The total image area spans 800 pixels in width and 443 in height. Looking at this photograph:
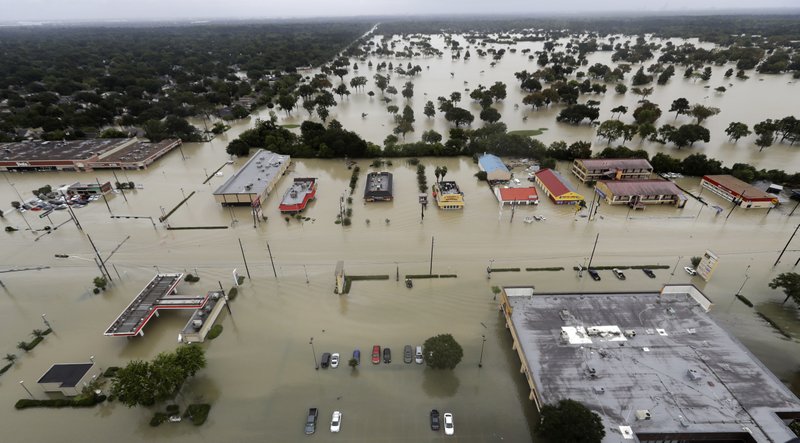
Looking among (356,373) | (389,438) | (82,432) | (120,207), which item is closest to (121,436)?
(82,432)

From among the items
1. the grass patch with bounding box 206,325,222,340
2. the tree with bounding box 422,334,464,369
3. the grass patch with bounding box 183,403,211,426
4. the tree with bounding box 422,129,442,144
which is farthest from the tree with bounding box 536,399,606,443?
the tree with bounding box 422,129,442,144

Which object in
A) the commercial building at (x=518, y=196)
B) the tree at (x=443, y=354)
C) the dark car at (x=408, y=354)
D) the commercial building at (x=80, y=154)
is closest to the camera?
the tree at (x=443, y=354)

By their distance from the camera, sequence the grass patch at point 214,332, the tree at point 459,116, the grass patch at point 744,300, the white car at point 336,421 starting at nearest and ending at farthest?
the white car at point 336,421
the grass patch at point 214,332
the grass patch at point 744,300
the tree at point 459,116

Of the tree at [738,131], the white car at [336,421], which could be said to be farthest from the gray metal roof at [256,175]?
the tree at [738,131]

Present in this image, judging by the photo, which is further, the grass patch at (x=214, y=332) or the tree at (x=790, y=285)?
the tree at (x=790, y=285)

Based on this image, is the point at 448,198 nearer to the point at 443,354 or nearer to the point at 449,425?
the point at 443,354

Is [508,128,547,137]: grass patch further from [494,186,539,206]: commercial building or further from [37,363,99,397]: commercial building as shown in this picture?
[37,363,99,397]: commercial building

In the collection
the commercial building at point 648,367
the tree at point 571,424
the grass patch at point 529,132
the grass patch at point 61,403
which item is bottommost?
the grass patch at point 61,403

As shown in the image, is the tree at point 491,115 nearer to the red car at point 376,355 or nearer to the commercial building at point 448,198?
the commercial building at point 448,198
